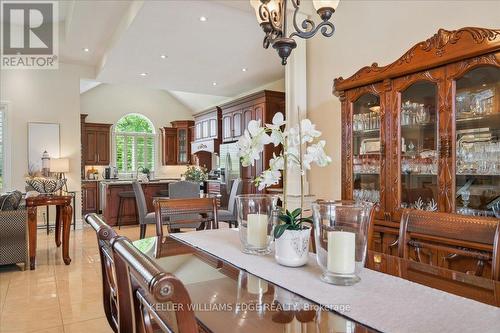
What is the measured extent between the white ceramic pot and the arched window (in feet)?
31.3

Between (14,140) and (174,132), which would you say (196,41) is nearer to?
(14,140)

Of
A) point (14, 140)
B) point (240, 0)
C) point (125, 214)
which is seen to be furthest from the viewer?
point (125, 214)

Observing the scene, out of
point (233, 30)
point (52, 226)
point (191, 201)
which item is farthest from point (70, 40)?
point (191, 201)

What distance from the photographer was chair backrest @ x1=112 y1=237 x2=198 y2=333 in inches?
22.1

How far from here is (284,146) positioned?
133 centimetres

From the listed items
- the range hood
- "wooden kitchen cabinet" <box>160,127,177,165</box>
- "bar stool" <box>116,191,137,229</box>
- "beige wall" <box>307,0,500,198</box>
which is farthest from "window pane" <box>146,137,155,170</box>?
"beige wall" <box>307,0,500,198</box>

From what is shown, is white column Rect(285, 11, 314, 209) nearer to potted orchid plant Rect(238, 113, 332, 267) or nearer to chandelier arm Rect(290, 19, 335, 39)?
chandelier arm Rect(290, 19, 335, 39)

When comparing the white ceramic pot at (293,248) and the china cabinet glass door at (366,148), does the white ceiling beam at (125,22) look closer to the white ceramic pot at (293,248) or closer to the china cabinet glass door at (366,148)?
the china cabinet glass door at (366,148)

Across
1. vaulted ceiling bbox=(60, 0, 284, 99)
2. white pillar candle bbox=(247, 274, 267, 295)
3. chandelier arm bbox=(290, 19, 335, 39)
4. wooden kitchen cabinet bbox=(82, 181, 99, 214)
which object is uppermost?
vaulted ceiling bbox=(60, 0, 284, 99)

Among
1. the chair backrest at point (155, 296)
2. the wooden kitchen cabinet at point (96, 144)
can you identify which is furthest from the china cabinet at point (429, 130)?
the wooden kitchen cabinet at point (96, 144)

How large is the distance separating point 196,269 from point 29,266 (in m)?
3.48

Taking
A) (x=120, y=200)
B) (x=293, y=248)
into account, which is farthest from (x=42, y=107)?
(x=293, y=248)

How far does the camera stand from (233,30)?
4473 millimetres

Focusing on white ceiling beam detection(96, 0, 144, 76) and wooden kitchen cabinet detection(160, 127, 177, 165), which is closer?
white ceiling beam detection(96, 0, 144, 76)
